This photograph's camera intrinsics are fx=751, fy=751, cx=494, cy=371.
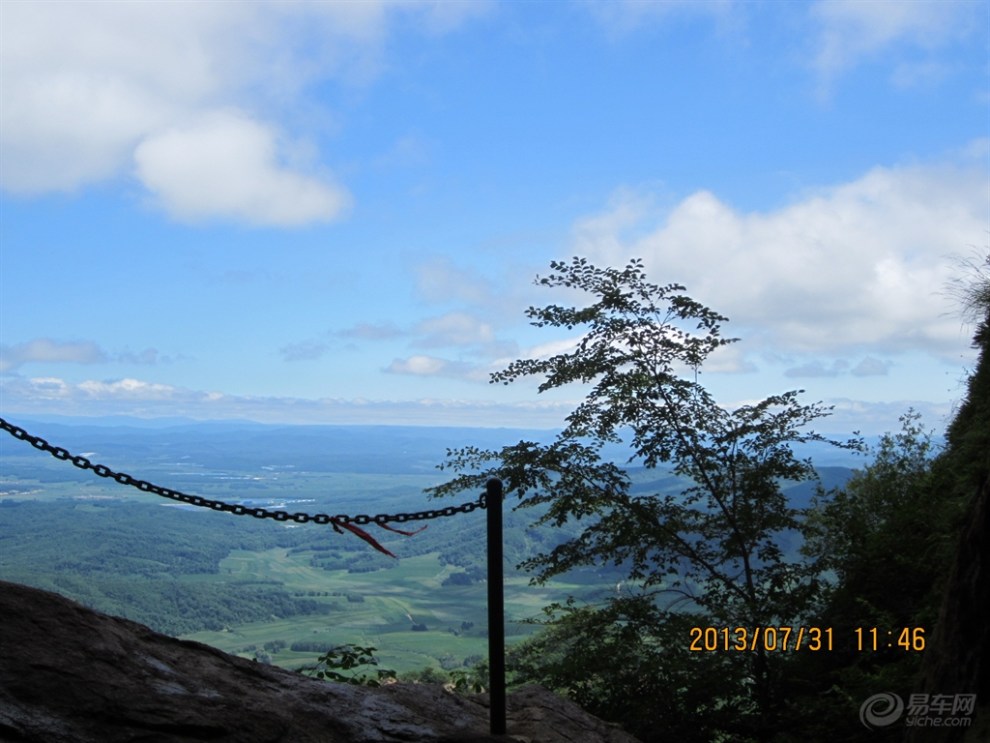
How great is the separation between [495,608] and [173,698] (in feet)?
5.53

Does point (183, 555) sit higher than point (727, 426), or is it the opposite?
point (727, 426)

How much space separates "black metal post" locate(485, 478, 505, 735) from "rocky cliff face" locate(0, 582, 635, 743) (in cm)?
17

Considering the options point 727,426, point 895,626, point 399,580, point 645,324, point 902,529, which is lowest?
point 399,580

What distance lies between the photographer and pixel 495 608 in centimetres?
424

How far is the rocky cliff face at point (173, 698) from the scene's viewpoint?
327cm

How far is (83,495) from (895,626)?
70934mm

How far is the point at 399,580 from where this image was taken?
35969mm

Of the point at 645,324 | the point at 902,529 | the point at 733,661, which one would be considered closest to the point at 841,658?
the point at 733,661

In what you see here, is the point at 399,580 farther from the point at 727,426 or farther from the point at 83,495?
the point at 83,495

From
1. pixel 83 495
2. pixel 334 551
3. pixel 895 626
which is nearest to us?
pixel 895 626
